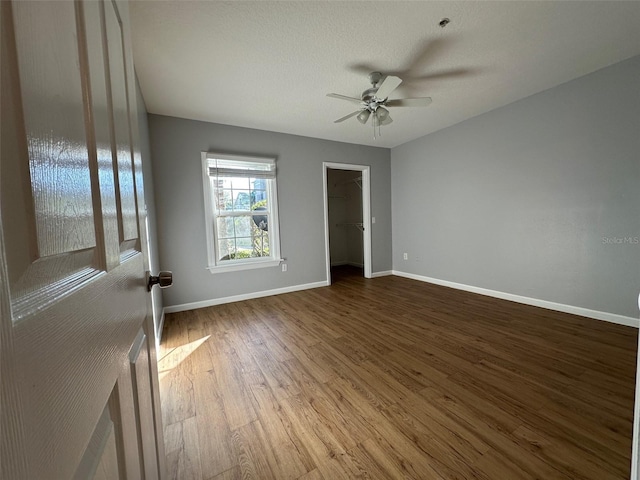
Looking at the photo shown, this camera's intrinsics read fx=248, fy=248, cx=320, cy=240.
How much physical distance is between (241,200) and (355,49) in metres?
2.20

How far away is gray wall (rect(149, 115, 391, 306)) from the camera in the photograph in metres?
2.92

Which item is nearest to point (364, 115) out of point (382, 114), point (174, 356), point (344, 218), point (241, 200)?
point (382, 114)

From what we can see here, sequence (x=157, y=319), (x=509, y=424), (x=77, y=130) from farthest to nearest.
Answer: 1. (x=157, y=319)
2. (x=509, y=424)
3. (x=77, y=130)

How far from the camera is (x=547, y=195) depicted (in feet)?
8.80

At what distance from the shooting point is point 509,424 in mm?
1261

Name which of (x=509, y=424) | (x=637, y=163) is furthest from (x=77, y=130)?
(x=637, y=163)

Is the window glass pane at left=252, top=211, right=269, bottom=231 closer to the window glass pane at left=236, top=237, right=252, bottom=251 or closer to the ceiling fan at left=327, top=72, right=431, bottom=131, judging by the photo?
the window glass pane at left=236, top=237, right=252, bottom=251

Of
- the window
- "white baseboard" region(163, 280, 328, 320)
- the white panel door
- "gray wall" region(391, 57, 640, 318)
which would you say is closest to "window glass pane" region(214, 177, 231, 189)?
the window

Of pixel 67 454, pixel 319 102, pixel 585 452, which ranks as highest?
pixel 319 102

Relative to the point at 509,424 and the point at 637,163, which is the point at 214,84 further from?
the point at 637,163

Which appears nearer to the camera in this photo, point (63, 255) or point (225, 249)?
point (63, 255)

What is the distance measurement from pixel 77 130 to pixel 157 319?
2.45m

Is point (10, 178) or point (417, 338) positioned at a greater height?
point (10, 178)

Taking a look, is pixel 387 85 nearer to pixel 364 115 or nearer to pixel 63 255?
pixel 364 115
